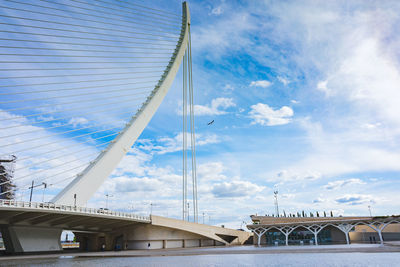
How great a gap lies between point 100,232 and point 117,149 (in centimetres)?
2226

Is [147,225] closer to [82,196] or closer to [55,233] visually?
[55,233]

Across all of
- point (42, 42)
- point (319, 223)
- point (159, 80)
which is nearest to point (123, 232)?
point (159, 80)

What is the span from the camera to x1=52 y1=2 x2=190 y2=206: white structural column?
28578 mm

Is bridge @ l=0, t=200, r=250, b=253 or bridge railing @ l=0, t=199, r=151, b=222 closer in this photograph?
bridge railing @ l=0, t=199, r=151, b=222

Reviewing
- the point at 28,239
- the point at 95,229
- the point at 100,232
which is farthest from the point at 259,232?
the point at 28,239

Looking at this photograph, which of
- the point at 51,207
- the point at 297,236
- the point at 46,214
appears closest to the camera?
the point at 51,207

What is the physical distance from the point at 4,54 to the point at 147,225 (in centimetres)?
3190

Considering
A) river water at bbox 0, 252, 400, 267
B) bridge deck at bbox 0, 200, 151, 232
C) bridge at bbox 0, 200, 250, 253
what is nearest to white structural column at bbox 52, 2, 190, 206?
bridge deck at bbox 0, 200, 151, 232

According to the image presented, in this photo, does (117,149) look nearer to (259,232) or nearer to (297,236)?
(259,232)

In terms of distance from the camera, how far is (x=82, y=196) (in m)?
28.7

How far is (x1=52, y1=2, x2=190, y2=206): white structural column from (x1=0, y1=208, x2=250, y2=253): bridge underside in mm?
1979

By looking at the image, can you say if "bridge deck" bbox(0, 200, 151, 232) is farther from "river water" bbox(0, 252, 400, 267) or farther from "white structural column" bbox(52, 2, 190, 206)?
"river water" bbox(0, 252, 400, 267)

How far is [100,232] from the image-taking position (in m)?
47.5

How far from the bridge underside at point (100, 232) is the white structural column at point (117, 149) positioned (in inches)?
77.9
